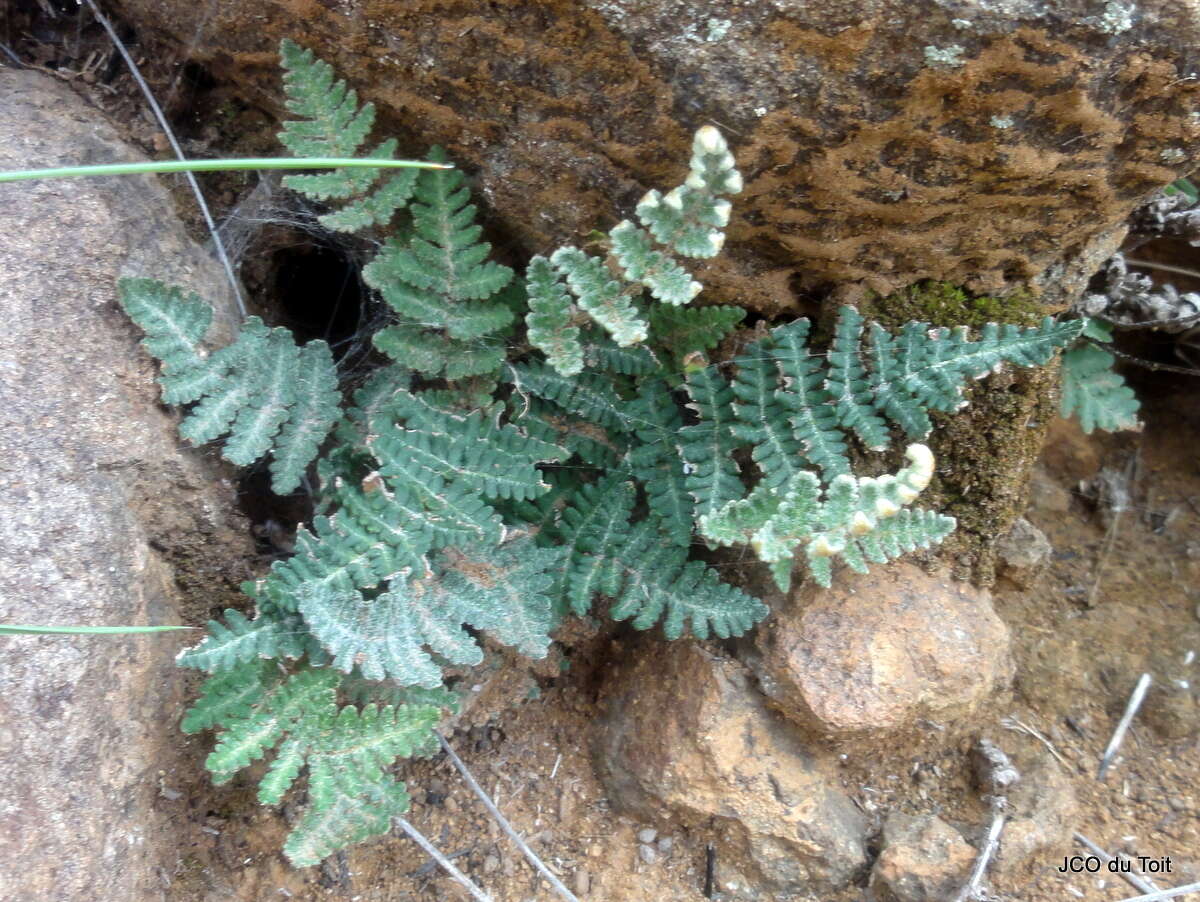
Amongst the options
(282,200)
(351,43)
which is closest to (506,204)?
(351,43)

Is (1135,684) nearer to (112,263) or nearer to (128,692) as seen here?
(128,692)

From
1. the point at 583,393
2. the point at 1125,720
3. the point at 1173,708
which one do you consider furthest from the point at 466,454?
the point at 1173,708

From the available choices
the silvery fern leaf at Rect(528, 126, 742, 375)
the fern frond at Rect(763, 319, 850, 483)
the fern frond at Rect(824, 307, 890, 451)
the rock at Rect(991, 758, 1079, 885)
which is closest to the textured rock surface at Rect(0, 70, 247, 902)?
the silvery fern leaf at Rect(528, 126, 742, 375)

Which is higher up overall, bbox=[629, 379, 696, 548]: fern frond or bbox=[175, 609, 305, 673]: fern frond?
bbox=[629, 379, 696, 548]: fern frond

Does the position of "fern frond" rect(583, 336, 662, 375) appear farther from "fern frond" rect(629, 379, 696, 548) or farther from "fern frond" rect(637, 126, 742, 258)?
"fern frond" rect(637, 126, 742, 258)

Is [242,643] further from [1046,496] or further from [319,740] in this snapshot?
[1046,496]

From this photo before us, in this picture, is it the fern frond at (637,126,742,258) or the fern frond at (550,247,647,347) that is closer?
the fern frond at (637,126,742,258)

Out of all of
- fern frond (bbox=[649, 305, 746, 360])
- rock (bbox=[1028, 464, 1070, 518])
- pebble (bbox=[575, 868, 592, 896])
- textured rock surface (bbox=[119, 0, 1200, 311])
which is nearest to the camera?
→ textured rock surface (bbox=[119, 0, 1200, 311])

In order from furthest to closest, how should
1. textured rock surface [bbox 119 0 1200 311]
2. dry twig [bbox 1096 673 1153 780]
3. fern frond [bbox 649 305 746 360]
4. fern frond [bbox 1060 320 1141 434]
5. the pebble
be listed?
fern frond [bbox 1060 320 1141 434] < dry twig [bbox 1096 673 1153 780] < the pebble < fern frond [bbox 649 305 746 360] < textured rock surface [bbox 119 0 1200 311]
